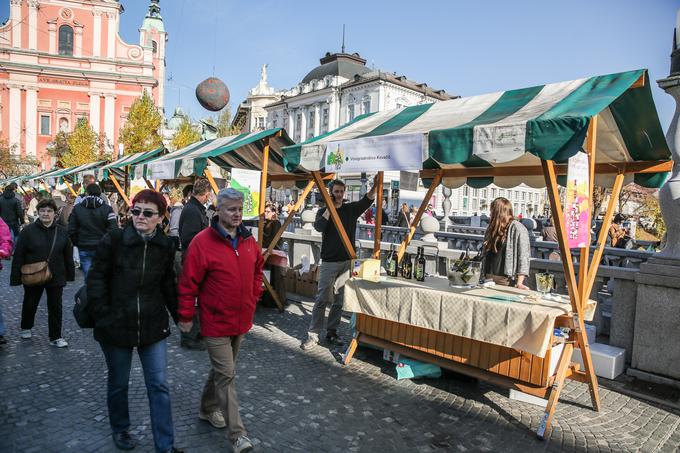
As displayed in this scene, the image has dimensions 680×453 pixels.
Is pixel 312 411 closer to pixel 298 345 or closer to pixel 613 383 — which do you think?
pixel 298 345

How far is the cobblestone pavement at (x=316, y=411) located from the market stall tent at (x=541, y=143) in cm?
32

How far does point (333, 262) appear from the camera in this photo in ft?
19.1

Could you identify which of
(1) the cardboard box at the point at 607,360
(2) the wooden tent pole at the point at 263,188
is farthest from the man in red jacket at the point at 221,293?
(2) the wooden tent pole at the point at 263,188

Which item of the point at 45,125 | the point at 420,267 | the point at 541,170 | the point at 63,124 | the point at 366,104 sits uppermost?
the point at 366,104

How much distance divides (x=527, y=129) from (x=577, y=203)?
0.81 m

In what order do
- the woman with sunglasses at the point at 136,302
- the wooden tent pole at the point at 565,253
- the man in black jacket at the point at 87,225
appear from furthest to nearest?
the man in black jacket at the point at 87,225 → the wooden tent pole at the point at 565,253 → the woman with sunglasses at the point at 136,302

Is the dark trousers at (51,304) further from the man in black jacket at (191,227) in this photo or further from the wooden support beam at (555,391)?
the wooden support beam at (555,391)

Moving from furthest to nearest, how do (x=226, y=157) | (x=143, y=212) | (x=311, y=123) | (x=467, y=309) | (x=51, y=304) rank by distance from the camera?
(x=311, y=123), (x=226, y=157), (x=51, y=304), (x=467, y=309), (x=143, y=212)

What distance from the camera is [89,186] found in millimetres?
7371

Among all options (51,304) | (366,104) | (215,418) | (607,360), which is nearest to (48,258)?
(51,304)

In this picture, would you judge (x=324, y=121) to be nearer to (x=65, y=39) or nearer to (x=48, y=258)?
(x=65, y=39)

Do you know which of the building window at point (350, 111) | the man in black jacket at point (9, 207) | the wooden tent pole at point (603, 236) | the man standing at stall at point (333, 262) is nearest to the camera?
the wooden tent pole at point (603, 236)

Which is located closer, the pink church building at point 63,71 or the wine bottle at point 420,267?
the wine bottle at point 420,267

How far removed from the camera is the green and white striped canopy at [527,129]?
353cm
